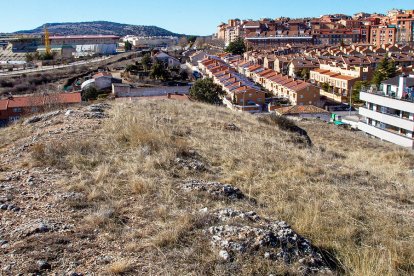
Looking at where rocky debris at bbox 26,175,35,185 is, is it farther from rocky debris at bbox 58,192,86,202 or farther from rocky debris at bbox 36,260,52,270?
rocky debris at bbox 36,260,52,270

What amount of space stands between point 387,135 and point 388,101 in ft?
7.06

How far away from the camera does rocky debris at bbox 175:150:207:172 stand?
6387 mm

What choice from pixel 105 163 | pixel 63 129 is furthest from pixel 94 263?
pixel 63 129

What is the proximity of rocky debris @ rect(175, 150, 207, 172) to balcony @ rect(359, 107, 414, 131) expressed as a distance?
21.0 meters

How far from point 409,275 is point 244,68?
6022 centimetres

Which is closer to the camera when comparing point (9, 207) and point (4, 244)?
point (4, 244)

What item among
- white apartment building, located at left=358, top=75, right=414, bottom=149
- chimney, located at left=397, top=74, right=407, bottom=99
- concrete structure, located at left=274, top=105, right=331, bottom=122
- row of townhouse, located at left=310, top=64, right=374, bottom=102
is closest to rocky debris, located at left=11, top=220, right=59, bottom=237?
white apartment building, located at left=358, top=75, right=414, bottom=149

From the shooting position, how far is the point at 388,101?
26.0m

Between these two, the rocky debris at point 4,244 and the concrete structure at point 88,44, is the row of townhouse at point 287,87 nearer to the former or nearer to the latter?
the rocky debris at point 4,244

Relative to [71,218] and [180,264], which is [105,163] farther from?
[180,264]

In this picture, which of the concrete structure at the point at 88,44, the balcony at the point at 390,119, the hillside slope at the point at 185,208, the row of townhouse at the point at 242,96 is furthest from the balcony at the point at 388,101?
the concrete structure at the point at 88,44

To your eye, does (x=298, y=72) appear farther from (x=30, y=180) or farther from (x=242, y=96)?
(x=30, y=180)

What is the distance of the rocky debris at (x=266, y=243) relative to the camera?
3.74m

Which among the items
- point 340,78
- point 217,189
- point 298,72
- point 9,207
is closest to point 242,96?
point 340,78
